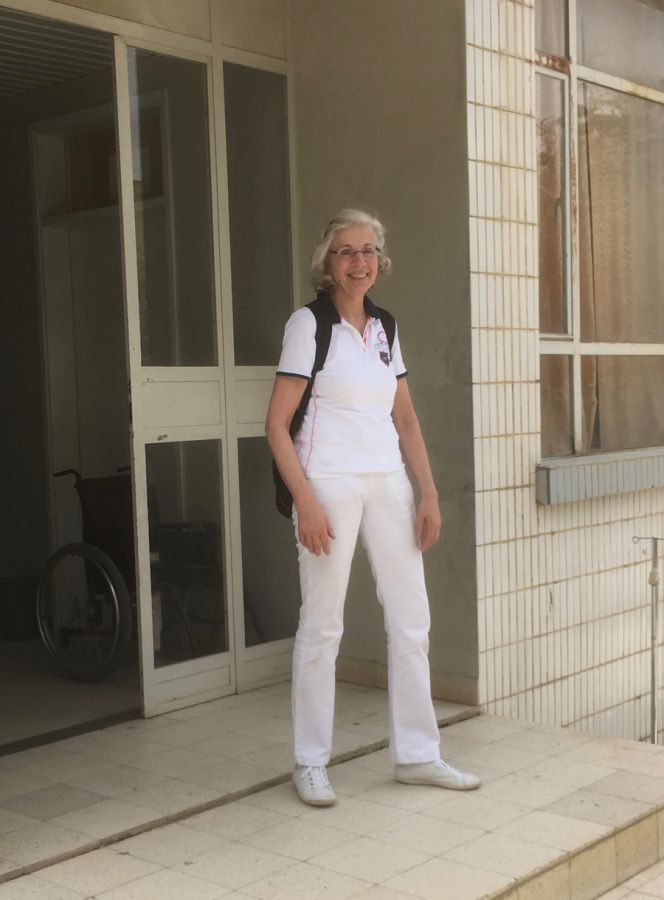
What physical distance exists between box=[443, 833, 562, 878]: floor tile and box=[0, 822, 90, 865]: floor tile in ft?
3.44

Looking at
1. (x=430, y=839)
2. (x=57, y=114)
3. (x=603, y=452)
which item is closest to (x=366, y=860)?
(x=430, y=839)

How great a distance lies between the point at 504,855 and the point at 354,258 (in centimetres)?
178

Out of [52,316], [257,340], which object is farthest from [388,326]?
[52,316]

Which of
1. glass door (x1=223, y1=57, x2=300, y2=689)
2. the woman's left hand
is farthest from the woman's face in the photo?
glass door (x1=223, y1=57, x2=300, y2=689)

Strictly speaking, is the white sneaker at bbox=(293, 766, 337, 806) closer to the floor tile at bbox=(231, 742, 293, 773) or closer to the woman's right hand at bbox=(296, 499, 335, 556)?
the floor tile at bbox=(231, 742, 293, 773)

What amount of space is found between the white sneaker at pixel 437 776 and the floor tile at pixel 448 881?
607 mm

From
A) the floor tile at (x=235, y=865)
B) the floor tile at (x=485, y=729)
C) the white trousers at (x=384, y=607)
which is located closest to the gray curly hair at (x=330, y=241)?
the white trousers at (x=384, y=607)

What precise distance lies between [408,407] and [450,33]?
1.65 metres

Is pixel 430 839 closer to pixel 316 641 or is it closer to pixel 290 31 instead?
pixel 316 641

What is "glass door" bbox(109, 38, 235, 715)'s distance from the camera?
4.74m

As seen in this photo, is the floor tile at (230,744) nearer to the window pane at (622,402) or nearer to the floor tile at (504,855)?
the floor tile at (504,855)

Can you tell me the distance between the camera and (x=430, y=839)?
346 cm

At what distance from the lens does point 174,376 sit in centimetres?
484

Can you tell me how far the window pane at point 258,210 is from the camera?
5113mm
